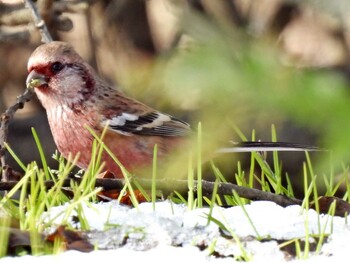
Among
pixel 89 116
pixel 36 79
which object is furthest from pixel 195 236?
pixel 36 79

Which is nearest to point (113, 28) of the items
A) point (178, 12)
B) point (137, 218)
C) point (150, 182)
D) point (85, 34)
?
point (85, 34)

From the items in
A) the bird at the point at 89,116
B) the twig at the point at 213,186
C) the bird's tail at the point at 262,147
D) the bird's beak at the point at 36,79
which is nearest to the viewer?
the twig at the point at 213,186

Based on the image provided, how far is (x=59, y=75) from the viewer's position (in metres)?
4.92

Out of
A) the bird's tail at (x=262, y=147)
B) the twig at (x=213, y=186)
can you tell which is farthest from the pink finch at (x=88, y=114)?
the twig at (x=213, y=186)

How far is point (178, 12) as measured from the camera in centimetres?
151

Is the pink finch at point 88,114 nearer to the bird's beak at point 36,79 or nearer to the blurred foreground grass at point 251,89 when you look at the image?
the bird's beak at point 36,79

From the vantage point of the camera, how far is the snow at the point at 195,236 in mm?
2441

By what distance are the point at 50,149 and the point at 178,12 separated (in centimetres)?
597

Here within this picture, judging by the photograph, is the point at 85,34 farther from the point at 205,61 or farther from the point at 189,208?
the point at 205,61

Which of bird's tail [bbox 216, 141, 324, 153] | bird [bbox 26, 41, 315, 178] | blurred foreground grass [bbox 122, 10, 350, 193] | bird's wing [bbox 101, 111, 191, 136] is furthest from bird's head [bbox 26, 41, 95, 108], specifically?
blurred foreground grass [bbox 122, 10, 350, 193]

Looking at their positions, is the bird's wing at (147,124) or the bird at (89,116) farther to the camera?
the bird's wing at (147,124)

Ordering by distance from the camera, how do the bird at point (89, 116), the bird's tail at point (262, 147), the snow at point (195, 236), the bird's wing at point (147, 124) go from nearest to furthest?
the snow at point (195, 236), the bird's tail at point (262, 147), the bird at point (89, 116), the bird's wing at point (147, 124)

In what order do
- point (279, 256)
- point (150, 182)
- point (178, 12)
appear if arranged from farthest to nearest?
point (150, 182) → point (279, 256) → point (178, 12)

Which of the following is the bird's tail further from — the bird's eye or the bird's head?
the bird's eye
